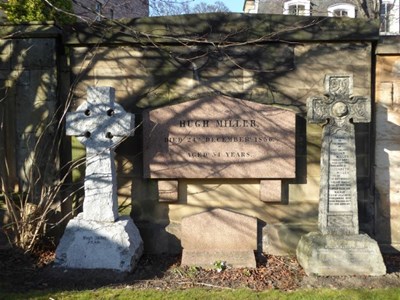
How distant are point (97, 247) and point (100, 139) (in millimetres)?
1251

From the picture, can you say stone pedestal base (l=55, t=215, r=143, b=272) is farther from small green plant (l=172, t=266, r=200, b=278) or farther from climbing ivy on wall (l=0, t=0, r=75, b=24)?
climbing ivy on wall (l=0, t=0, r=75, b=24)

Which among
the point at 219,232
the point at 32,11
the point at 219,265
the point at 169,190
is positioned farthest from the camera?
the point at 32,11

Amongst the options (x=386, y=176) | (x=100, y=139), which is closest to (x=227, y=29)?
(x=100, y=139)

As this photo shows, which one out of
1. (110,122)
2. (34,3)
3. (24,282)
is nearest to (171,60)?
(110,122)

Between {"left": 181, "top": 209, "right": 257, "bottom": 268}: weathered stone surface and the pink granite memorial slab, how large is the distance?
53 cm

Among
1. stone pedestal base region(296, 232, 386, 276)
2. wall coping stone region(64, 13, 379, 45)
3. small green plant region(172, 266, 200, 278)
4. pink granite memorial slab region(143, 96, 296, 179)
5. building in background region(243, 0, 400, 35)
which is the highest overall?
building in background region(243, 0, 400, 35)

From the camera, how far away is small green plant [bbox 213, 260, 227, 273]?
527 centimetres

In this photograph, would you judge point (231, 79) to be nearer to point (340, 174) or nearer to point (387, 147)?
point (340, 174)

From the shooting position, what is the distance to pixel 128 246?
523cm

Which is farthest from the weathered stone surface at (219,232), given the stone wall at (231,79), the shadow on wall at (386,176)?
the shadow on wall at (386,176)

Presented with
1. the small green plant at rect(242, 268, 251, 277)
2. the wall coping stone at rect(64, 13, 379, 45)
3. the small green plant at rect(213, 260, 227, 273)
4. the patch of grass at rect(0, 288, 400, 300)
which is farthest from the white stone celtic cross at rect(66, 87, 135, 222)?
the small green plant at rect(242, 268, 251, 277)

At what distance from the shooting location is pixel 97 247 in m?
5.25

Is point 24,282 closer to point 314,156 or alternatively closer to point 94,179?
point 94,179

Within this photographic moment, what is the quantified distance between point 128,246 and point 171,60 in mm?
2419
